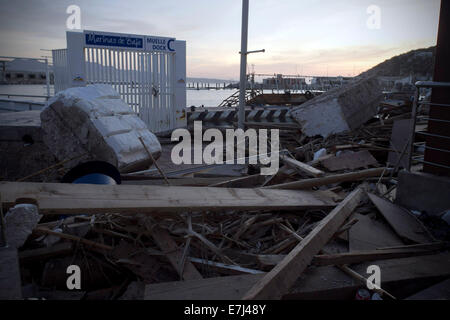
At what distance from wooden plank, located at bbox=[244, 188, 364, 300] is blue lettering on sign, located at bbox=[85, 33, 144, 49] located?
9.79 meters

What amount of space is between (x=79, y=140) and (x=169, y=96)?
6317 mm

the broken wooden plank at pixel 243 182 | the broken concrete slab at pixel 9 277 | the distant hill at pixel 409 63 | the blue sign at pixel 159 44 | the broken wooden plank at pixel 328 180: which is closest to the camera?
the broken concrete slab at pixel 9 277

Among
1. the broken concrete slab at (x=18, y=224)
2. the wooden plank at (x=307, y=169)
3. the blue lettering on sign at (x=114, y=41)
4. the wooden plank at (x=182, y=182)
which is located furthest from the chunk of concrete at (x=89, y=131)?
the blue lettering on sign at (x=114, y=41)

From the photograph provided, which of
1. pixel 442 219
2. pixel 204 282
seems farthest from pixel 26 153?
pixel 442 219

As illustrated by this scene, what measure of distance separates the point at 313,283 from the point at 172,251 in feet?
4.45

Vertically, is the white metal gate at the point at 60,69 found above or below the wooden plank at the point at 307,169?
above

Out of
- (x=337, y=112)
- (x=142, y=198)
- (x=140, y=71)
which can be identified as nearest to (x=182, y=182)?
(x=142, y=198)

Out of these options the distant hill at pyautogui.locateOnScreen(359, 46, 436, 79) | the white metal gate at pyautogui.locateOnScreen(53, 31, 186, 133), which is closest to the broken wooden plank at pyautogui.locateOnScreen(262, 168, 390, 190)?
the white metal gate at pyautogui.locateOnScreen(53, 31, 186, 133)

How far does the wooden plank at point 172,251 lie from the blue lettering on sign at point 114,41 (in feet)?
30.7

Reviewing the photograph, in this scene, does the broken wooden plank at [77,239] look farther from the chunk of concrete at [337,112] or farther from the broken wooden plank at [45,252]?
the chunk of concrete at [337,112]

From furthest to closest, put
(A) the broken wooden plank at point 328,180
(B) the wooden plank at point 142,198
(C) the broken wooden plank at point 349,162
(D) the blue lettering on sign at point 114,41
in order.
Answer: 1. (D) the blue lettering on sign at point 114,41
2. (C) the broken wooden plank at point 349,162
3. (A) the broken wooden plank at point 328,180
4. (B) the wooden plank at point 142,198

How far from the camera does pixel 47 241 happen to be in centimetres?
371

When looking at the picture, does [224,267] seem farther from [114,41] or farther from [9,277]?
[114,41]

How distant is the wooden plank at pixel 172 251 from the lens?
3.15 meters
